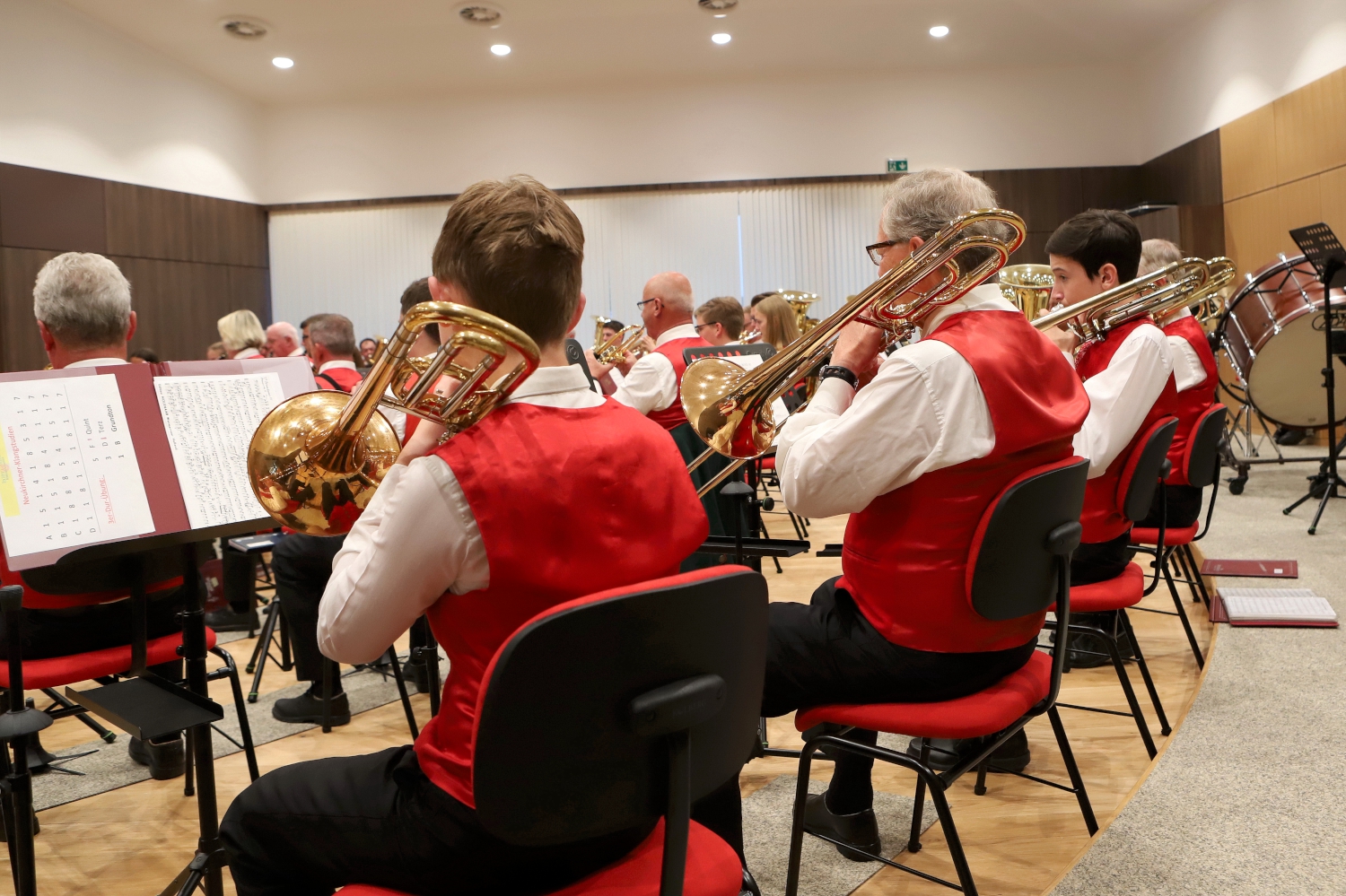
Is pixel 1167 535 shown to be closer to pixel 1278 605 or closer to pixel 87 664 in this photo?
pixel 1278 605

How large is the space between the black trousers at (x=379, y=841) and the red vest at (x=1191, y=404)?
2522mm

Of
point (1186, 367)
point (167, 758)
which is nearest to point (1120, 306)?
point (1186, 367)

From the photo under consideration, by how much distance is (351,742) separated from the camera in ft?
9.71

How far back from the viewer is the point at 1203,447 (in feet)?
9.90

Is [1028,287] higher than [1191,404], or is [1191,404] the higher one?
[1028,287]

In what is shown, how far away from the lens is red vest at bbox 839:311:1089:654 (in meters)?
1.64

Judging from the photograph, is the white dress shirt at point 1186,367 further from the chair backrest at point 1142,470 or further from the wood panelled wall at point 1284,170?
the wood panelled wall at point 1284,170

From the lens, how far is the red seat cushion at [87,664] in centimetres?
214

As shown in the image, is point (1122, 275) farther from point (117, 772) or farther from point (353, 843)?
point (117, 772)

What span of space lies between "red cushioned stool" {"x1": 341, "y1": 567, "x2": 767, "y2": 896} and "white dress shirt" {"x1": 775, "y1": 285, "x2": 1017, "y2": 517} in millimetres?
579

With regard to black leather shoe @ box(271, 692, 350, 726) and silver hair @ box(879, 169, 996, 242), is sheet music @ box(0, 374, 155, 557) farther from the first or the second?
silver hair @ box(879, 169, 996, 242)

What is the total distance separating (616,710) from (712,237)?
9.87 meters

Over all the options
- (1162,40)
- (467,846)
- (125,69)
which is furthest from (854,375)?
→ (1162,40)

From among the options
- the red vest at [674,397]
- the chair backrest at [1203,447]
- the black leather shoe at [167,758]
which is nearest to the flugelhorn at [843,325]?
the chair backrest at [1203,447]
